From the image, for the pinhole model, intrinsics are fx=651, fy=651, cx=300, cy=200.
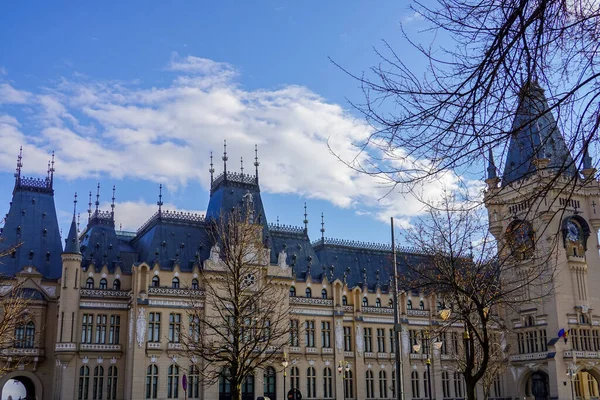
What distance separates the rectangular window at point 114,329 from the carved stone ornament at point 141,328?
272 cm

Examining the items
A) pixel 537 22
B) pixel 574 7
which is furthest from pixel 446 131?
pixel 574 7

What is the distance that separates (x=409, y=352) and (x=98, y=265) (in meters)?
32.8

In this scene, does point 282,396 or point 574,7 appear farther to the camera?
point 282,396

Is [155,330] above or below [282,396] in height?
above

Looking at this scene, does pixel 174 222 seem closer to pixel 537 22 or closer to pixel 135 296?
pixel 135 296

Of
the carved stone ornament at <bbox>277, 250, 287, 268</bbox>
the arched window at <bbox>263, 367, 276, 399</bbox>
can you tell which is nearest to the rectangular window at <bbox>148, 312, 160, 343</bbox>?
the arched window at <bbox>263, 367, 276, 399</bbox>

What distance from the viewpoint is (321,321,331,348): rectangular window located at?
64438 millimetres

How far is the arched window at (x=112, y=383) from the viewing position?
55.2 meters

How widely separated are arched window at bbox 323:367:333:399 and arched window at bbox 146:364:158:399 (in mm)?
16848

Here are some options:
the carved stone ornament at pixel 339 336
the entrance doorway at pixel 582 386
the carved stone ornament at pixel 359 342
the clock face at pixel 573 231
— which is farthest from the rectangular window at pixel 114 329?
the clock face at pixel 573 231

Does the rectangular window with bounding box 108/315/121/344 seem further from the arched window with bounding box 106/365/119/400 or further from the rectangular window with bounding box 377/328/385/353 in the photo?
the rectangular window with bounding box 377/328/385/353

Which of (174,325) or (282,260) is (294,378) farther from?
(174,325)

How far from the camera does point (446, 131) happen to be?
9.25 metres

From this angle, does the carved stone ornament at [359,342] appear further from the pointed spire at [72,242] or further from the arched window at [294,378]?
the pointed spire at [72,242]
